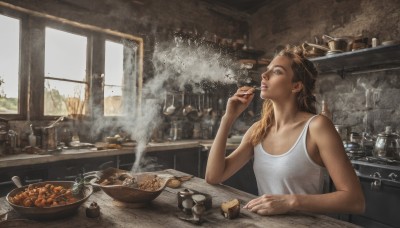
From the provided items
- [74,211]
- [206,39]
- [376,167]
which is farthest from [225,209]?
[206,39]

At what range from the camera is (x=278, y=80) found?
1.97 m

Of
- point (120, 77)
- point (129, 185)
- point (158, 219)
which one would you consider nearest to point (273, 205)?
point (158, 219)

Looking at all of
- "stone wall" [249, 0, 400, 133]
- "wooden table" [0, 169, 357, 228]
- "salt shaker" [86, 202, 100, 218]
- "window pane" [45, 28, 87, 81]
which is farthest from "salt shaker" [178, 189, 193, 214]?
"stone wall" [249, 0, 400, 133]

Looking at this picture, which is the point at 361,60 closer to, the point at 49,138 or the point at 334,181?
the point at 334,181

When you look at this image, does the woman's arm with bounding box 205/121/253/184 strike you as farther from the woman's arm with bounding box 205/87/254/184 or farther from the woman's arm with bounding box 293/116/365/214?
the woman's arm with bounding box 293/116/365/214

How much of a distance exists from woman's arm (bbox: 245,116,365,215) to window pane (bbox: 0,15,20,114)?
3.59 metres

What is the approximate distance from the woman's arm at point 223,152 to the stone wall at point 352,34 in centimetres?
319

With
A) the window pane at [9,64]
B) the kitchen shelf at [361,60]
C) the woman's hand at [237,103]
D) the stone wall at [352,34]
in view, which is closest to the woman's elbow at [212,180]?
the woman's hand at [237,103]

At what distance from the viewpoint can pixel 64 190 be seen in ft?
5.09

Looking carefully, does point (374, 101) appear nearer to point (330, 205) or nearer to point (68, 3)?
point (330, 205)

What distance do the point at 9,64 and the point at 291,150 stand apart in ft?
12.2

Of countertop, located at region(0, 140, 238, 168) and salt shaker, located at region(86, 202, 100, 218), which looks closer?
salt shaker, located at region(86, 202, 100, 218)

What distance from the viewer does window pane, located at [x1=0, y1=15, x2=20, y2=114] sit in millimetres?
3725

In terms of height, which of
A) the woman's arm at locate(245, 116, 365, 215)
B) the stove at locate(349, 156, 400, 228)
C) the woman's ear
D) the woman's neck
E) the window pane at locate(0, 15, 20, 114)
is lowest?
the stove at locate(349, 156, 400, 228)
